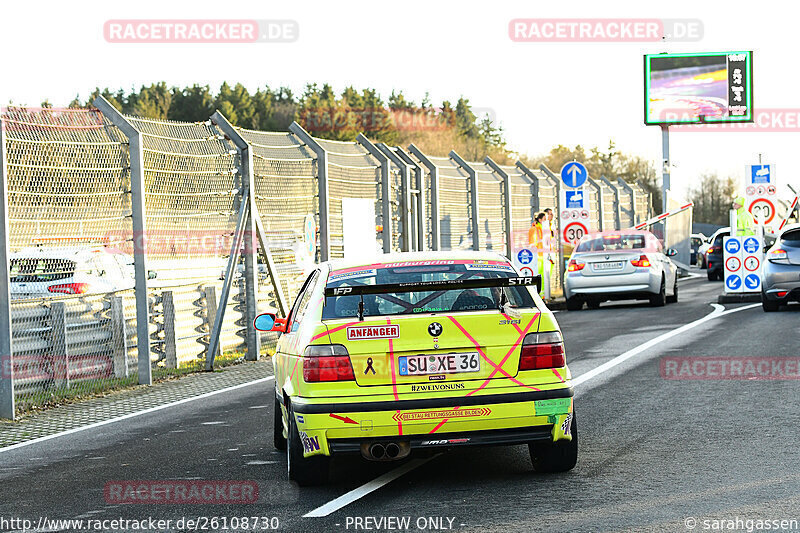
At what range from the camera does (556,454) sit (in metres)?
7.26

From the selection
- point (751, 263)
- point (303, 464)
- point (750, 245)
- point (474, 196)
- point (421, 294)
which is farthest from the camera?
point (474, 196)

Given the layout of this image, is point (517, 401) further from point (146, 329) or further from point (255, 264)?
point (255, 264)

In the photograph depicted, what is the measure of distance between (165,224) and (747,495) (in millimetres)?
9937

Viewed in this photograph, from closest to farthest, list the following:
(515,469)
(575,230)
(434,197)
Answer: (515,469), (434,197), (575,230)

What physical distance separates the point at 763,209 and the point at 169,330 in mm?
13516

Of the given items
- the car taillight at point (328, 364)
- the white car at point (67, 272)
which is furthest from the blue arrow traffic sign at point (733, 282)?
the car taillight at point (328, 364)

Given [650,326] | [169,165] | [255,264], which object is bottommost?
[650,326]

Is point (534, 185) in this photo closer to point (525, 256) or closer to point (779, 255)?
point (525, 256)

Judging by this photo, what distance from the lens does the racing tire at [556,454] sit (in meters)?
7.24

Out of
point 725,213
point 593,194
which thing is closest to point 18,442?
point 593,194

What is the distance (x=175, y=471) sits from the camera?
8062mm

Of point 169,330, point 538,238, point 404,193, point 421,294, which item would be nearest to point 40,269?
point 169,330

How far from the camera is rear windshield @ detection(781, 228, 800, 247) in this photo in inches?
784

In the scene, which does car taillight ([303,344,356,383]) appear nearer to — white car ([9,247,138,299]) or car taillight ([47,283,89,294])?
white car ([9,247,138,299])
